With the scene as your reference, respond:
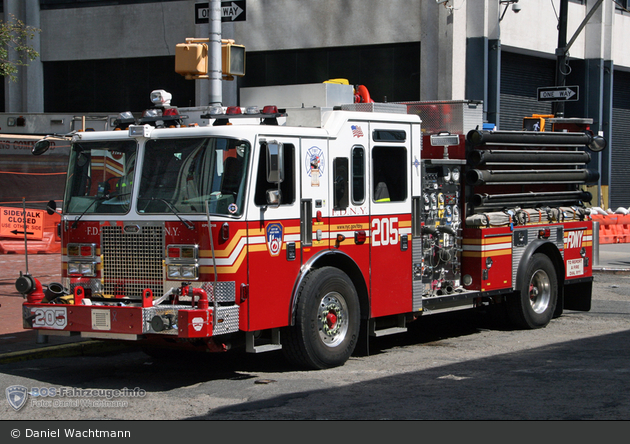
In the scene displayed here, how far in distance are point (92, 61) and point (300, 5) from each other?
683 centimetres

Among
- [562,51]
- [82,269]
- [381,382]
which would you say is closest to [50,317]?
[82,269]

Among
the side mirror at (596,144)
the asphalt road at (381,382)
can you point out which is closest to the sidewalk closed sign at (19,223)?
the asphalt road at (381,382)

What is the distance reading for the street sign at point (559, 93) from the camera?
61.5ft

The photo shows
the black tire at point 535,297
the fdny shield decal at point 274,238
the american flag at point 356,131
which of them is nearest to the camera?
the fdny shield decal at point 274,238

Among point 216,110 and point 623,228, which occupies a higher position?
point 216,110

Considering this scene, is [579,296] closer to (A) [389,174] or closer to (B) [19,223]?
(A) [389,174]

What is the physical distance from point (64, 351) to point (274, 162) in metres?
3.53

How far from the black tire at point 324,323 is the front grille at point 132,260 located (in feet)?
4.54

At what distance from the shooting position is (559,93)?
1914cm

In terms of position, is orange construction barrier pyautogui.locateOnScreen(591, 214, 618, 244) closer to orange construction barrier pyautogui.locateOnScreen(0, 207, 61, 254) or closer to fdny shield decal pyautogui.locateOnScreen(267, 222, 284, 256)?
orange construction barrier pyautogui.locateOnScreen(0, 207, 61, 254)

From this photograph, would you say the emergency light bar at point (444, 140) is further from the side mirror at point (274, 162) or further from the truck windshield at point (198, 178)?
the truck windshield at point (198, 178)

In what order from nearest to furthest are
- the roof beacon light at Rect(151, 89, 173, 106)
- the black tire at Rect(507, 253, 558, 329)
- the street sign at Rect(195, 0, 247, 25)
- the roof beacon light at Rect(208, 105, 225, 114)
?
the roof beacon light at Rect(208, 105, 225, 114) → the roof beacon light at Rect(151, 89, 173, 106) → the black tire at Rect(507, 253, 558, 329) → the street sign at Rect(195, 0, 247, 25)

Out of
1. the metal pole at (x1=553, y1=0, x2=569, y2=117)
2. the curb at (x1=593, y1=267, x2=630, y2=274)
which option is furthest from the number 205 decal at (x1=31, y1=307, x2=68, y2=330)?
the metal pole at (x1=553, y1=0, x2=569, y2=117)

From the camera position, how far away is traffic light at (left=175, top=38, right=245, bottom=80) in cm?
1214
